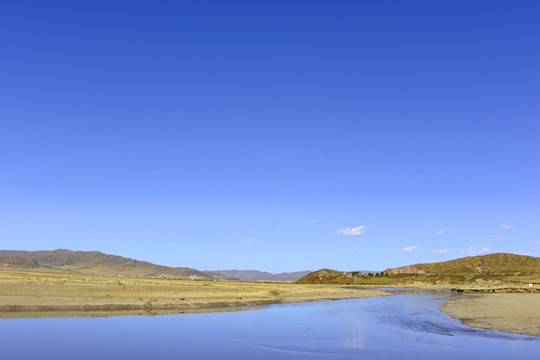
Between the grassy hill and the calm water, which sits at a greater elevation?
the grassy hill

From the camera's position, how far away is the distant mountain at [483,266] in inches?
6476

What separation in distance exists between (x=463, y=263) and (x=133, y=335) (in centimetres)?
18865

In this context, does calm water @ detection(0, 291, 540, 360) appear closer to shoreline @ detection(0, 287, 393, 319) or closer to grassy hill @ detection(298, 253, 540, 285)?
shoreline @ detection(0, 287, 393, 319)

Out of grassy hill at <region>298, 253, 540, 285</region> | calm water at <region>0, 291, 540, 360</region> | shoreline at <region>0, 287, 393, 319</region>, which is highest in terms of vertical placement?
grassy hill at <region>298, 253, 540, 285</region>

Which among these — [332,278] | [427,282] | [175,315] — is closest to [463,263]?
[427,282]

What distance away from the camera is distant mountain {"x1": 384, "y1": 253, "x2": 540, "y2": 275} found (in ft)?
540

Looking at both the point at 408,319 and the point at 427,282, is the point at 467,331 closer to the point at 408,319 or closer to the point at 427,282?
the point at 408,319

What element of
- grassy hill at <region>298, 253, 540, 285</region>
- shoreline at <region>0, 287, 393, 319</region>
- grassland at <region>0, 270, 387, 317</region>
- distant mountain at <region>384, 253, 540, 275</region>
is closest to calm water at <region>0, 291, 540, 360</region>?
shoreline at <region>0, 287, 393, 319</region>

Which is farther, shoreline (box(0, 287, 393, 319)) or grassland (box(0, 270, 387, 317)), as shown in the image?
grassland (box(0, 270, 387, 317))

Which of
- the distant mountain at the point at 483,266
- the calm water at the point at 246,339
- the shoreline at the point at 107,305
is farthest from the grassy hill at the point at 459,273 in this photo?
the calm water at the point at 246,339

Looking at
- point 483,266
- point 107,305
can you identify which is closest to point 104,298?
point 107,305

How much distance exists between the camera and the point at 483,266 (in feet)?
576

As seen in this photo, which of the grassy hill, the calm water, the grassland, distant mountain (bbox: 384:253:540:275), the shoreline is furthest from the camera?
distant mountain (bbox: 384:253:540:275)

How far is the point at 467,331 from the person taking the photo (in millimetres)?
34344
